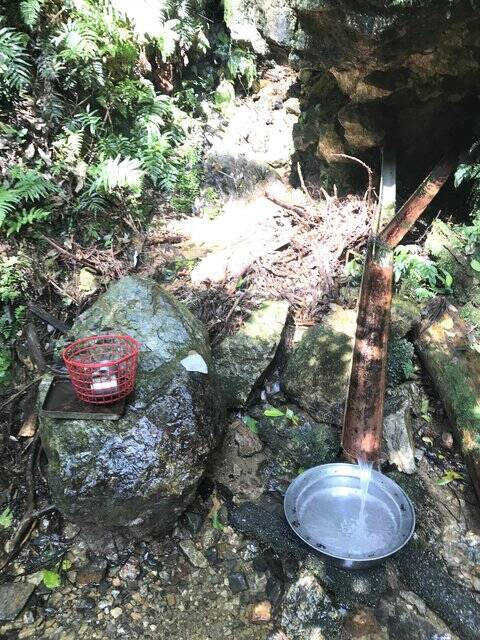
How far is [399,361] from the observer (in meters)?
3.91

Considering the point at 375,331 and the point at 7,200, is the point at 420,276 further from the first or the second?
the point at 7,200

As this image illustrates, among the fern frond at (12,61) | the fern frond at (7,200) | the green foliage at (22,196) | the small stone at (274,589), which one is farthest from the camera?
the fern frond at (12,61)

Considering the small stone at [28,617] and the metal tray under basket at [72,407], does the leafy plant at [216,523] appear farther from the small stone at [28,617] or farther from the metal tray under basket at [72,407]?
the small stone at [28,617]

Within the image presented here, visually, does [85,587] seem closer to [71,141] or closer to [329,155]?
[71,141]

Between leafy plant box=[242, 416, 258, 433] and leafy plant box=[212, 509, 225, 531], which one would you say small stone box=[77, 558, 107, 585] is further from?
leafy plant box=[242, 416, 258, 433]

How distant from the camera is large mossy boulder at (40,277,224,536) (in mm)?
2754

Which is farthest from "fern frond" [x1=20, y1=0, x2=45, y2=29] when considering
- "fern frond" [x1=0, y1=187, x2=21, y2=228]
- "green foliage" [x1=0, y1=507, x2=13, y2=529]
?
"green foliage" [x1=0, y1=507, x2=13, y2=529]

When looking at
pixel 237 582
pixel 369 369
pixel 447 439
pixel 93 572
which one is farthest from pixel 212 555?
pixel 447 439

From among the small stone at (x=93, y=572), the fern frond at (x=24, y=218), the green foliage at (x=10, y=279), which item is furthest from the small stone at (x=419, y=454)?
the fern frond at (x=24, y=218)

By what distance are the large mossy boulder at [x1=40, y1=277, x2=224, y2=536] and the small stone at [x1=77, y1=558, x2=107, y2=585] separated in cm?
24

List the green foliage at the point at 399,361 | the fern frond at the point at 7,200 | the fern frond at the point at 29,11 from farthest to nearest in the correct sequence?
the fern frond at the point at 29,11
the fern frond at the point at 7,200
the green foliage at the point at 399,361

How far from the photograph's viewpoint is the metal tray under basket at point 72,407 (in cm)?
283

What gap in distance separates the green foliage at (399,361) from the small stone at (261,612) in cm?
196

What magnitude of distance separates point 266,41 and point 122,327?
5390mm
